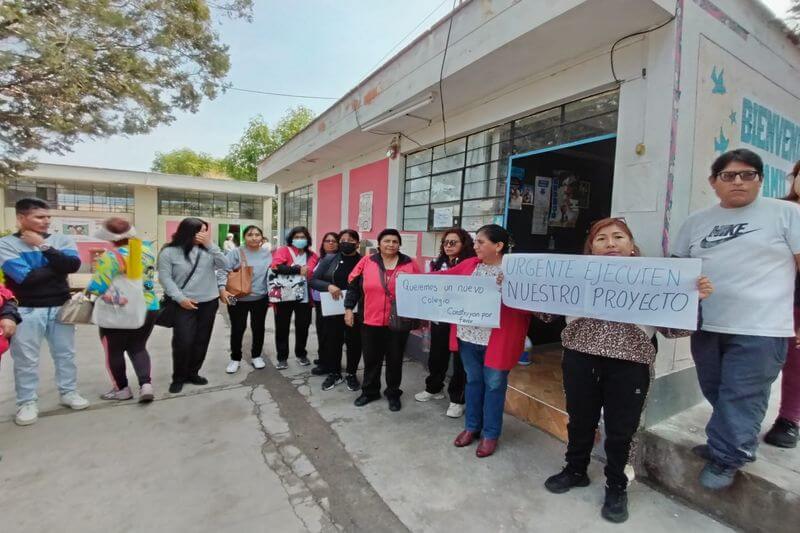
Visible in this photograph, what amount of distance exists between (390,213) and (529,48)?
10.6 feet

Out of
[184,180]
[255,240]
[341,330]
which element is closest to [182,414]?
[341,330]

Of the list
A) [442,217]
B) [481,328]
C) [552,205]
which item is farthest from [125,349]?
[552,205]

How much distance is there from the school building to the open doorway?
1743 centimetres

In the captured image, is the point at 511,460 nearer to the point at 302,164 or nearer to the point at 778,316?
the point at 778,316

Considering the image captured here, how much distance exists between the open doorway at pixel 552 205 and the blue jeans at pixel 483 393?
0.78 m

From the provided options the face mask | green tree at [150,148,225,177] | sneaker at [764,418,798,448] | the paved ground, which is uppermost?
green tree at [150,148,225,177]

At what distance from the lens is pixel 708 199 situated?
2.79 meters

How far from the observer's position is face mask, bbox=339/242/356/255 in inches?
156

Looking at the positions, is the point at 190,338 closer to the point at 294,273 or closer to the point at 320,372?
the point at 294,273

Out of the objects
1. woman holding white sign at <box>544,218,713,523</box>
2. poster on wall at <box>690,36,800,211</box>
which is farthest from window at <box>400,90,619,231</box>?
woman holding white sign at <box>544,218,713,523</box>

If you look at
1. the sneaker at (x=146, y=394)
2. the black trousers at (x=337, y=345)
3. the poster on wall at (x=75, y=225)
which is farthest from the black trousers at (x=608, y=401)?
the poster on wall at (x=75, y=225)

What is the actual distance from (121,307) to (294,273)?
1.60m

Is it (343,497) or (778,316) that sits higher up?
(778,316)

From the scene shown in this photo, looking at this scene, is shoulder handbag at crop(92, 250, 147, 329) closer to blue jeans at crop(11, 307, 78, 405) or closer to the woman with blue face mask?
blue jeans at crop(11, 307, 78, 405)
